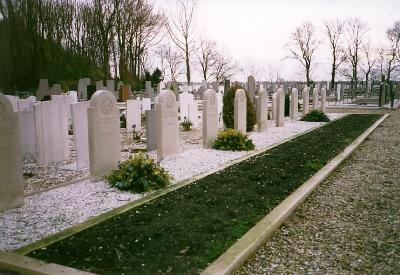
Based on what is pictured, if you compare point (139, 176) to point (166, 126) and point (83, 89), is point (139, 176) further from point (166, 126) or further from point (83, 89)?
point (83, 89)

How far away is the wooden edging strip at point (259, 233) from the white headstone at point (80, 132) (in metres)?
4.48

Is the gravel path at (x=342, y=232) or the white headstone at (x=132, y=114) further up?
the white headstone at (x=132, y=114)

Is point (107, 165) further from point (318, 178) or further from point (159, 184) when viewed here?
point (318, 178)

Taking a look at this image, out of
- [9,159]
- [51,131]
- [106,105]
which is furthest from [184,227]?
[51,131]

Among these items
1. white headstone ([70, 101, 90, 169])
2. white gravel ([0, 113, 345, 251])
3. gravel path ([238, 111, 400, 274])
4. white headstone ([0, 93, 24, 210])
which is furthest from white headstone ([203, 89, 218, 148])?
white headstone ([0, 93, 24, 210])

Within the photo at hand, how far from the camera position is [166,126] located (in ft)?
29.7

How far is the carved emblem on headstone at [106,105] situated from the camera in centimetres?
720

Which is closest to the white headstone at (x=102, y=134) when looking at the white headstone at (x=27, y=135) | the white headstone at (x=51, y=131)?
the white headstone at (x=51, y=131)

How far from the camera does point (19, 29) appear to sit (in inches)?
1048

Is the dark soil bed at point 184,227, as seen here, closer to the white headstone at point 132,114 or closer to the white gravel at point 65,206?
the white gravel at point 65,206

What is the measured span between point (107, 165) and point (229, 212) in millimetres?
3020

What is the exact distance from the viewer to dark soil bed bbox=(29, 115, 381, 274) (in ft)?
12.4

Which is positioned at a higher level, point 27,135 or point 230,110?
point 230,110

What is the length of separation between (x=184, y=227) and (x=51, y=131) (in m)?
5.46
